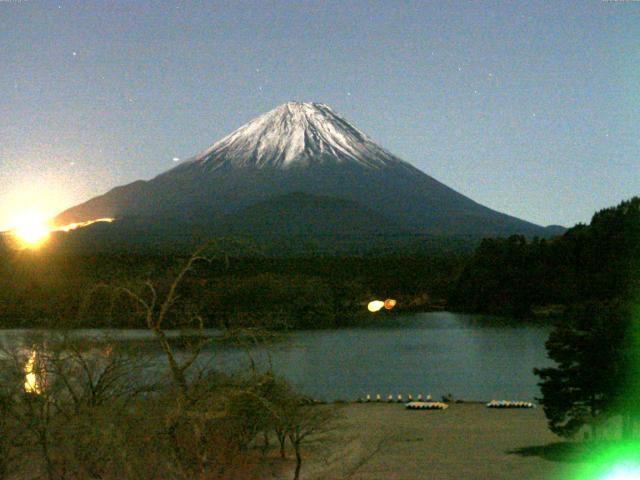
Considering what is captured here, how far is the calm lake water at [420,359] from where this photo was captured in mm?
30891

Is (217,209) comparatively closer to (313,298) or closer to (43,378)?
(313,298)

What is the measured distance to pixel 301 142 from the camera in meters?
121

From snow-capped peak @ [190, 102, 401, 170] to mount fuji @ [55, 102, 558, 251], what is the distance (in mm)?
136

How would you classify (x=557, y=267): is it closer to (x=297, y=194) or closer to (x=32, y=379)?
(x=32, y=379)

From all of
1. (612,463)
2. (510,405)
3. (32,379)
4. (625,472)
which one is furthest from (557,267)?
(32,379)

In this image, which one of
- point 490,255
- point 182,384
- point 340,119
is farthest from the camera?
point 340,119

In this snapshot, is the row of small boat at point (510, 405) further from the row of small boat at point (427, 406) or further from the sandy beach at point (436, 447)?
the row of small boat at point (427, 406)

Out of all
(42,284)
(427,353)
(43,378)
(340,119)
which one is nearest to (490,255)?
(427,353)

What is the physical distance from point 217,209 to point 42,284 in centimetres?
5240

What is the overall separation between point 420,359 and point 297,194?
7053cm

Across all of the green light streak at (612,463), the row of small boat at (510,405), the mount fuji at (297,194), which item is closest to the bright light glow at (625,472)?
the green light streak at (612,463)

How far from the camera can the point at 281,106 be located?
406 ft

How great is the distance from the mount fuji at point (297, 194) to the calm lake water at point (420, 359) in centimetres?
3839

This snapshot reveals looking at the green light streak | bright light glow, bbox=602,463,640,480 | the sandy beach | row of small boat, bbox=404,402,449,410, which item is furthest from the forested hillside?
bright light glow, bbox=602,463,640,480
